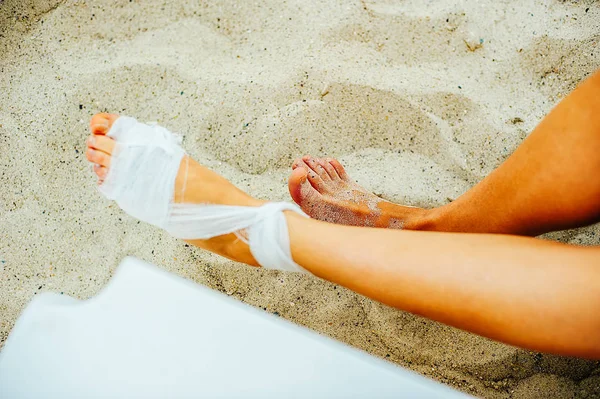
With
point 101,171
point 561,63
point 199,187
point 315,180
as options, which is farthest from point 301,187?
point 561,63

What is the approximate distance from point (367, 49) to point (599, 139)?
2.10ft

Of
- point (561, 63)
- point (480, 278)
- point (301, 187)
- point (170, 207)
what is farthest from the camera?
point (561, 63)

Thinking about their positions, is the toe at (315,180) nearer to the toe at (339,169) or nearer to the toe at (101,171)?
the toe at (339,169)

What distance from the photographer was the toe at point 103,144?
103 cm

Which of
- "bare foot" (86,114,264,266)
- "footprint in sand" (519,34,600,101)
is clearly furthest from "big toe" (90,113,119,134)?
"footprint in sand" (519,34,600,101)

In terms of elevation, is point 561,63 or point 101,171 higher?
point 561,63

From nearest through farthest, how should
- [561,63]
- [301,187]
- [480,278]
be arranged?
1. [480,278]
2. [301,187]
3. [561,63]

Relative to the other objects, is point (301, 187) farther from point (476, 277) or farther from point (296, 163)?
point (476, 277)

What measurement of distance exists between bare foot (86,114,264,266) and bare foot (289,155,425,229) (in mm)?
178

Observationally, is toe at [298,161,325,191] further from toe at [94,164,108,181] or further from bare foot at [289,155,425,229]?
toe at [94,164,108,181]

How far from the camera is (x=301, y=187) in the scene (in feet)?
3.71

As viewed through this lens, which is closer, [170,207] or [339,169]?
[170,207]

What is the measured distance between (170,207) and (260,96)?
0.42 m

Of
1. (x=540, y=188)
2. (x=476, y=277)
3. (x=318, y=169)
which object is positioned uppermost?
(x=540, y=188)
